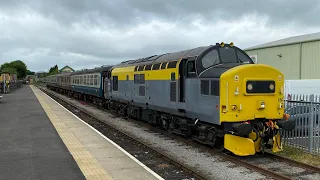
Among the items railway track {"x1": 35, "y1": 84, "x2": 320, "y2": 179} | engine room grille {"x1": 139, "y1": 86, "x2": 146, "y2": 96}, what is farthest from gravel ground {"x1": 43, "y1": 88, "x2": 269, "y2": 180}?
engine room grille {"x1": 139, "y1": 86, "x2": 146, "y2": 96}

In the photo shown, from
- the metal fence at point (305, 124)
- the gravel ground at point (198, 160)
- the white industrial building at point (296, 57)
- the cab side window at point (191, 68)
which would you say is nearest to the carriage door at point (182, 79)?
the cab side window at point (191, 68)

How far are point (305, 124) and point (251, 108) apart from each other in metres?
2.12

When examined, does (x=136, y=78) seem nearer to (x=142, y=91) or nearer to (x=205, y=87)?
(x=142, y=91)

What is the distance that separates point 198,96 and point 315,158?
3.67 metres

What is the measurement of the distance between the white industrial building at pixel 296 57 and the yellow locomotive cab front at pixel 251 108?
18.2 meters

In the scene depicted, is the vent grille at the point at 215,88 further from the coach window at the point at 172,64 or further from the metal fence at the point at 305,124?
the metal fence at the point at 305,124

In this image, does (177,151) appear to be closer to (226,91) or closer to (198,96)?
(198,96)

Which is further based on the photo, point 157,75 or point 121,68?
point 121,68

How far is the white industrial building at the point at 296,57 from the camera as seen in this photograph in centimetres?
2536

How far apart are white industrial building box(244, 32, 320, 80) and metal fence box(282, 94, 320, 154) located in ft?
55.2

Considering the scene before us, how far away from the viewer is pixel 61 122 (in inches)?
631

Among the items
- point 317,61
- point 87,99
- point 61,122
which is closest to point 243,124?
point 61,122

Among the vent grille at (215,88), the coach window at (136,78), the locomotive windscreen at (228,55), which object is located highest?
the locomotive windscreen at (228,55)

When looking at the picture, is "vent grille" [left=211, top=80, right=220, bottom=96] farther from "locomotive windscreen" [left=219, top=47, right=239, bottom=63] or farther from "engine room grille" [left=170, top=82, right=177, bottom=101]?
"engine room grille" [left=170, top=82, right=177, bottom=101]
